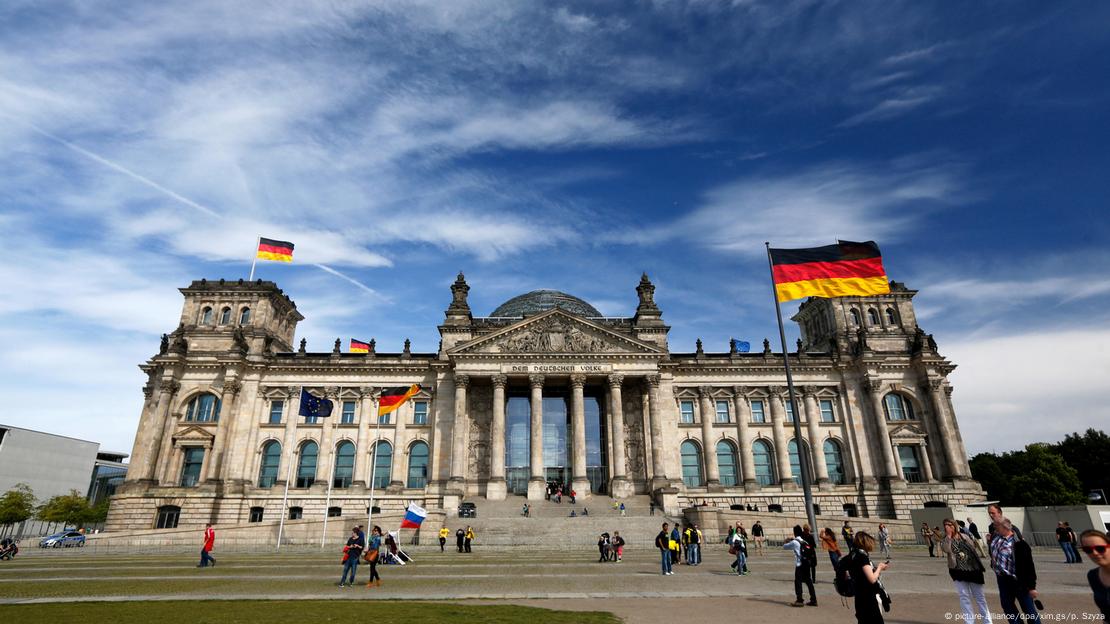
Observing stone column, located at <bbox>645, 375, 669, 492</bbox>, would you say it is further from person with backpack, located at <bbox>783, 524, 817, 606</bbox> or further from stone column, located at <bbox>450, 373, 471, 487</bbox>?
person with backpack, located at <bbox>783, 524, 817, 606</bbox>

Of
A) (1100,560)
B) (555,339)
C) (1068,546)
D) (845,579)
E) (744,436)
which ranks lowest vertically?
(1068,546)

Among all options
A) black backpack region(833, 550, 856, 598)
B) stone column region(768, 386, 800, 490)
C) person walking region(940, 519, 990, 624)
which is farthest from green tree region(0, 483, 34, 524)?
person walking region(940, 519, 990, 624)

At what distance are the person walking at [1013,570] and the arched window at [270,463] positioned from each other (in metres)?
55.6

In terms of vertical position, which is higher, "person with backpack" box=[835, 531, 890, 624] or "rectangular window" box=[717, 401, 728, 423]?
"rectangular window" box=[717, 401, 728, 423]

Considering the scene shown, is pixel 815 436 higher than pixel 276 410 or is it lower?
lower

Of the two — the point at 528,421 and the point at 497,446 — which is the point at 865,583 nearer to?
the point at 497,446

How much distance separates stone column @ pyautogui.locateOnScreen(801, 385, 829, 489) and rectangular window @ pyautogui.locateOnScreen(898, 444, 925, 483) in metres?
6.96

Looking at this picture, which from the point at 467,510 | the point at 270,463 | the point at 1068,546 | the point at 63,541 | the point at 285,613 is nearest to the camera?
the point at 285,613

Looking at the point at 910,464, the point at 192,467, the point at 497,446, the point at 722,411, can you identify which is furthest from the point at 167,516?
the point at 910,464

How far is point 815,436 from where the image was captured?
5512 cm

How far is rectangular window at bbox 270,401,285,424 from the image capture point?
55219mm

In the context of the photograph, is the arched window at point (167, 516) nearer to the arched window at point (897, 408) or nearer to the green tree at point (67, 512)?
the green tree at point (67, 512)

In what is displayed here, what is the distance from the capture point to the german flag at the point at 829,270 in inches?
993

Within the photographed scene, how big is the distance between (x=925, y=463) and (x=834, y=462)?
7818 mm
